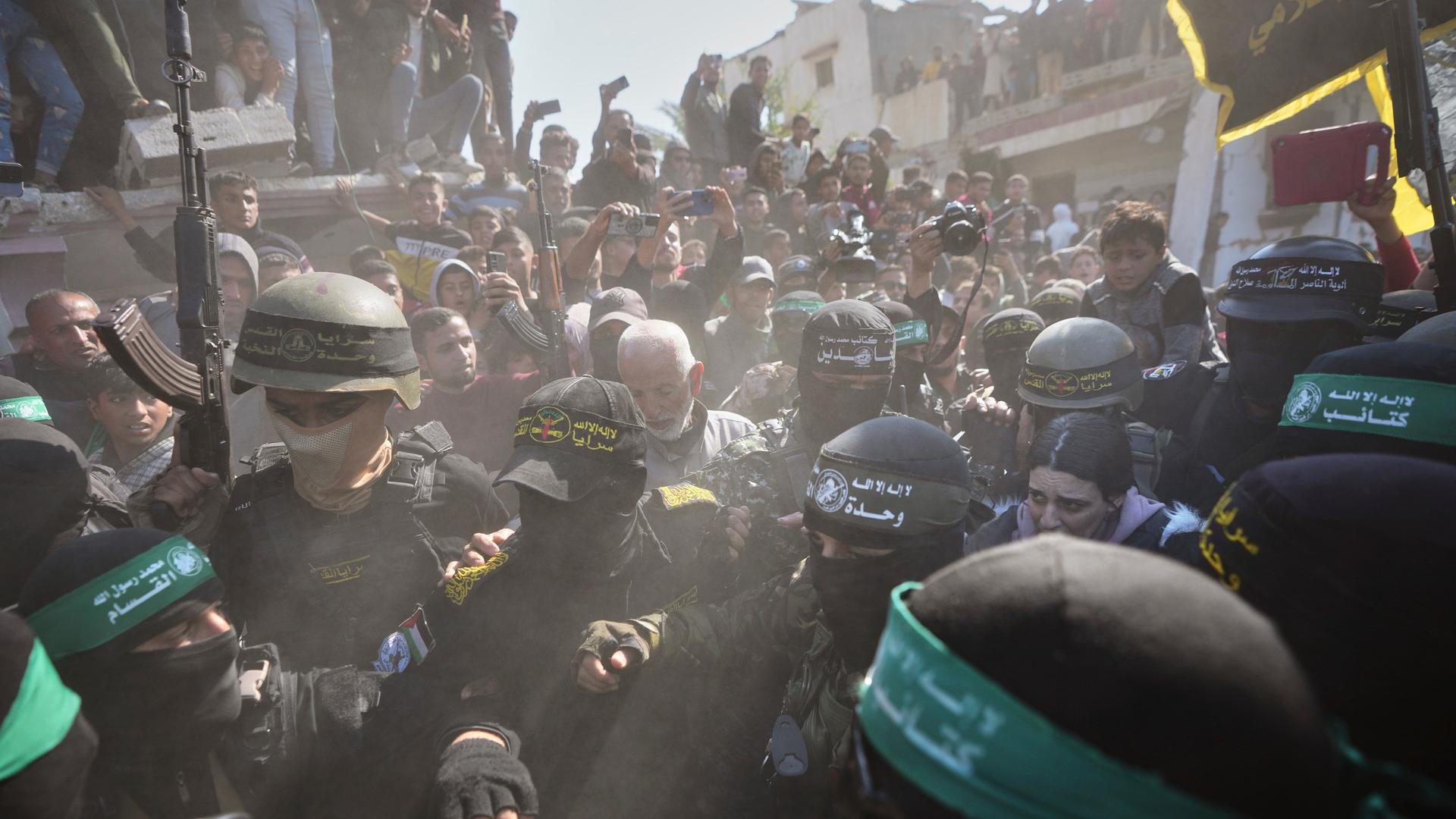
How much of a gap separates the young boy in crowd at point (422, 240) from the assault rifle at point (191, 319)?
342cm

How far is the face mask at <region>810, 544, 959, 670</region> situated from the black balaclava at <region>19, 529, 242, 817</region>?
161 centimetres

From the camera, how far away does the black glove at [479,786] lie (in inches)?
74.5

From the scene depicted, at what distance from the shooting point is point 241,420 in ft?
12.8

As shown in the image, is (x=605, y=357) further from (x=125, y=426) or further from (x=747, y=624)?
(x=125, y=426)

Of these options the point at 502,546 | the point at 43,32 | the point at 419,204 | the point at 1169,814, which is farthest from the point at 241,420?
the point at 43,32

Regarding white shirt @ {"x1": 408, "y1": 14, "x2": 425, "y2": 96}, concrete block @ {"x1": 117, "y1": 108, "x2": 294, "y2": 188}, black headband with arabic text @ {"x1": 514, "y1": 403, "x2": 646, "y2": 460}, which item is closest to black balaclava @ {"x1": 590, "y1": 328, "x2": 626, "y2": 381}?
black headband with arabic text @ {"x1": 514, "y1": 403, "x2": 646, "y2": 460}

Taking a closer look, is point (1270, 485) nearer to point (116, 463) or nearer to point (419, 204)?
point (116, 463)

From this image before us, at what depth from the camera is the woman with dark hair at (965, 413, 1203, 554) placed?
2596mm

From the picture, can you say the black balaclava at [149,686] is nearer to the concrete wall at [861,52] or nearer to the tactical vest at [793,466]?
the tactical vest at [793,466]

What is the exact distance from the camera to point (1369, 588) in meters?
1.11

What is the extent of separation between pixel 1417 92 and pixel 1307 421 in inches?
93.8

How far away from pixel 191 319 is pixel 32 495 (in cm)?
95

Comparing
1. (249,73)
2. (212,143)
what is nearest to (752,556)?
(212,143)

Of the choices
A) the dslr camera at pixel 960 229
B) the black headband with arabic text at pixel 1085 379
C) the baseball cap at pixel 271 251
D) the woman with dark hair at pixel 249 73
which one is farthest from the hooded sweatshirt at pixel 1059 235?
the baseball cap at pixel 271 251
